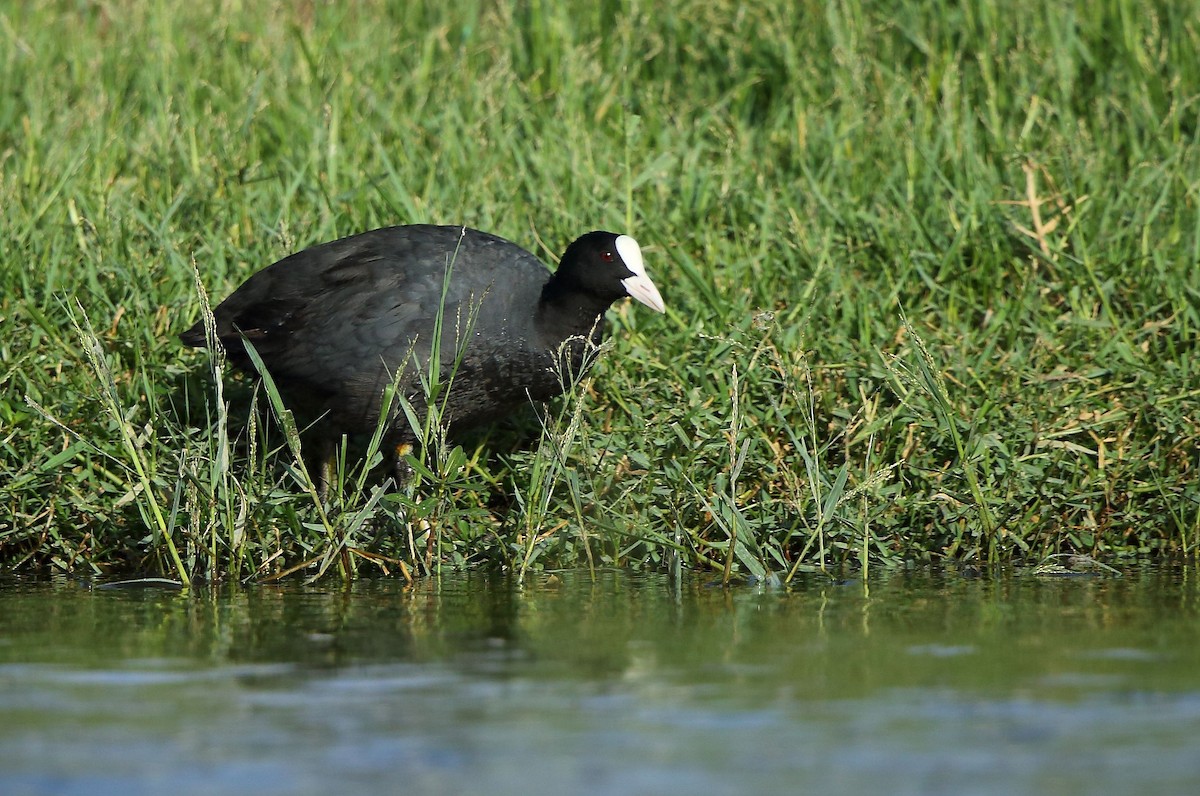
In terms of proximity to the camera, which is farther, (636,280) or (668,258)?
(668,258)

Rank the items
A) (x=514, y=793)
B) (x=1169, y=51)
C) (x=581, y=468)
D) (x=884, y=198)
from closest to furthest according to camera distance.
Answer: (x=514, y=793), (x=581, y=468), (x=884, y=198), (x=1169, y=51)

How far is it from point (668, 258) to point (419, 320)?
53.7 inches

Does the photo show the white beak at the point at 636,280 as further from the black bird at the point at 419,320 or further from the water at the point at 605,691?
the water at the point at 605,691

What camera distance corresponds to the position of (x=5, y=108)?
7.06 meters

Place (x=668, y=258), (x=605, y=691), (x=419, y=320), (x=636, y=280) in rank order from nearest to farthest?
(x=605, y=691)
(x=419, y=320)
(x=636, y=280)
(x=668, y=258)

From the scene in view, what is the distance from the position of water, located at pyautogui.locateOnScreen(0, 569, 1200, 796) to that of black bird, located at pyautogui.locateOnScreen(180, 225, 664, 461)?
2.59 feet

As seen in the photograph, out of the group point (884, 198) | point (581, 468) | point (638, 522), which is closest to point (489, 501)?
point (581, 468)

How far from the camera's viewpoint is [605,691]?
3.15 m

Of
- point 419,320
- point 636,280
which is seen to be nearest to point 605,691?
point 419,320

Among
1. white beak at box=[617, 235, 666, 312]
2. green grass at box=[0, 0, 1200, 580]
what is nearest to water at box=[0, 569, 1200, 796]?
green grass at box=[0, 0, 1200, 580]

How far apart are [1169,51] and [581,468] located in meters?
3.54

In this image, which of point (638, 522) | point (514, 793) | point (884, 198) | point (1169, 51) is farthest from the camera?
point (1169, 51)

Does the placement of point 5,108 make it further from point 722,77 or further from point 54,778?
point 54,778

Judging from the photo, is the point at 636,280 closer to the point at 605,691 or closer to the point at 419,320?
the point at 419,320
